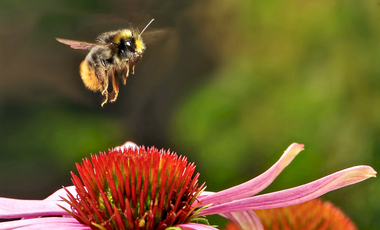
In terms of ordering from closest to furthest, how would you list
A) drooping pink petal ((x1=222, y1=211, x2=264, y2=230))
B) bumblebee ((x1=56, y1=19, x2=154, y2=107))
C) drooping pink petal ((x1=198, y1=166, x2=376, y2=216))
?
drooping pink petal ((x1=198, y1=166, x2=376, y2=216)), drooping pink petal ((x1=222, y1=211, x2=264, y2=230)), bumblebee ((x1=56, y1=19, x2=154, y2=107))

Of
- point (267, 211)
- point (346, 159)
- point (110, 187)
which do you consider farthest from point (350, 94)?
point (110, 187)

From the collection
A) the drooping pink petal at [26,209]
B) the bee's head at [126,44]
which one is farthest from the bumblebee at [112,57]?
the drooping pink petal at [26,209]

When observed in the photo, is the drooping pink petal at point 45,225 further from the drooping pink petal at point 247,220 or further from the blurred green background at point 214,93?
the blurred green background at point 214,93

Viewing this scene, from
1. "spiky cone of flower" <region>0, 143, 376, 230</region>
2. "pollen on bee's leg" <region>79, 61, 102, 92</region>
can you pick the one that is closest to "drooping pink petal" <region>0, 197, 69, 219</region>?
"spiky cone of flower" <region>0, 143, 376, 230</region>

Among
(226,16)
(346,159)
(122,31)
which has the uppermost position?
(226,16)

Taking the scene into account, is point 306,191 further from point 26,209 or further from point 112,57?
point 112,57

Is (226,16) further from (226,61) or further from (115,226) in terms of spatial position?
(115,226)

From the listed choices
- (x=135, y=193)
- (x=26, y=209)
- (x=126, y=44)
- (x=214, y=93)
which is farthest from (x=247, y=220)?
(x=214, y=93)

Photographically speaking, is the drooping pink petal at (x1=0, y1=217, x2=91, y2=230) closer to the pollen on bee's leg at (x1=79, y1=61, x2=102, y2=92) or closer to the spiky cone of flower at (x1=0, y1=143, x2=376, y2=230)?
the spiky cone of flower at (x1=0, y1=143, x2=376, y2=230)
